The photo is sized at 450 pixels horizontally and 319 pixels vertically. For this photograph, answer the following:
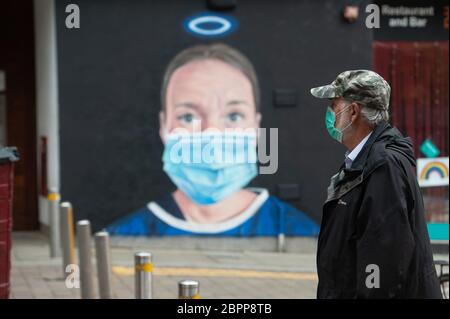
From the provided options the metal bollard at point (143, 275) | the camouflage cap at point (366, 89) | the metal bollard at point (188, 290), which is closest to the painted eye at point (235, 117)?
the metal bollard at point (143, 275)

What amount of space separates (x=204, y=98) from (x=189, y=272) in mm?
2627

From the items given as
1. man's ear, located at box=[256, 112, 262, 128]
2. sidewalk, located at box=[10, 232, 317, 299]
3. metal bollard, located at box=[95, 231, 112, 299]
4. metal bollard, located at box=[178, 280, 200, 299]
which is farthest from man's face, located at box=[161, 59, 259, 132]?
metal bollard, located at box=[178, 280, 200, 299]

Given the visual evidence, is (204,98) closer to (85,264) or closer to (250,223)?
(250,223)

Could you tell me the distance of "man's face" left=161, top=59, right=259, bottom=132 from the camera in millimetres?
11828

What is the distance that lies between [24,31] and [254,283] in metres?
6.04

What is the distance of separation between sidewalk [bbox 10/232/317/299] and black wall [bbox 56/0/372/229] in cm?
87

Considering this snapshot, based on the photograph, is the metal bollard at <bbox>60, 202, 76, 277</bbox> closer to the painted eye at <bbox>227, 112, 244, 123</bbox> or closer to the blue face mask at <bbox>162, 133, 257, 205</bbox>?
the blue face mask at <bbox>162, 133, 257, 205</bbox>

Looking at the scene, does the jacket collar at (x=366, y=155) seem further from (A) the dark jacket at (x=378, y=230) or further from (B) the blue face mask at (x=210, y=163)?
(B) the blue face mask at (x=210, y=163)

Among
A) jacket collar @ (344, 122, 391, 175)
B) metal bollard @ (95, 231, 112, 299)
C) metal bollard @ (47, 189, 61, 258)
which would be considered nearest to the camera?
jacket collar @ (344, 122, 391, 175)

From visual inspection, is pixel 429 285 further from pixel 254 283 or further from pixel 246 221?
pixel 246 221

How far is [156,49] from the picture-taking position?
11891 millimetres

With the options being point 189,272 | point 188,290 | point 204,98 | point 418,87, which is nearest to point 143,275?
point 188,290

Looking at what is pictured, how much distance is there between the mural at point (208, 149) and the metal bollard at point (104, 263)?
3701 mm

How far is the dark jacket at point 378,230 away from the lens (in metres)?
3.38
